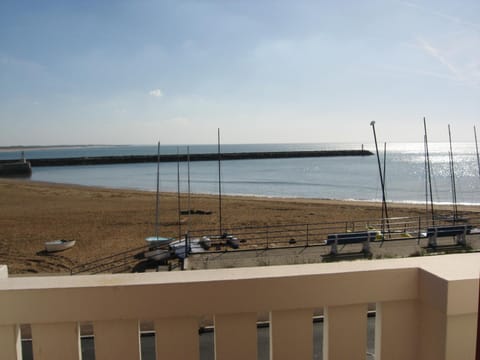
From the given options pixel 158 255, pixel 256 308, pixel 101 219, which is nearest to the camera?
pixel 256 308

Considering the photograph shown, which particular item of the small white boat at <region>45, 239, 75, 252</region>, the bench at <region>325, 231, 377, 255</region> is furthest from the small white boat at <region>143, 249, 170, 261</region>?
the bench at <region>325, 231, 377, 255</region>

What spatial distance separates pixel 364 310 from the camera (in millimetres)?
→ 1449

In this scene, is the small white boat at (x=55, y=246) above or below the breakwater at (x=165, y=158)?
below

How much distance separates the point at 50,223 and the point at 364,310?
2328 cm

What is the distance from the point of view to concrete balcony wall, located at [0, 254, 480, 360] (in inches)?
51.6

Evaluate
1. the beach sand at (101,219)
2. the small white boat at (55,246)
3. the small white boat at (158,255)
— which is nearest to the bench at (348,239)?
the small white boat at (158,255)

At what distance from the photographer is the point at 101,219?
76.1ft

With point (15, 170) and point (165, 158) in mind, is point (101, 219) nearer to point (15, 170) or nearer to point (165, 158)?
point (15, 170)

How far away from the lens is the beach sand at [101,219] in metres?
Answer: 14.7

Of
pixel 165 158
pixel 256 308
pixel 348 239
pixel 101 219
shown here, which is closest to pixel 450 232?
pixel 348 239

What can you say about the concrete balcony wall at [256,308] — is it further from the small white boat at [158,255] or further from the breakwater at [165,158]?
the breakwater at [165,158]

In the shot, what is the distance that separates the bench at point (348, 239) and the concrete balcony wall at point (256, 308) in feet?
32.5

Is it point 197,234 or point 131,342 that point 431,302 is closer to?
point 131,342

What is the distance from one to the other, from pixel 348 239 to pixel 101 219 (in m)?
16.0
